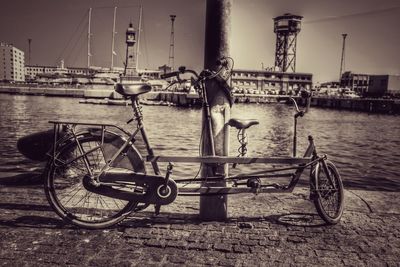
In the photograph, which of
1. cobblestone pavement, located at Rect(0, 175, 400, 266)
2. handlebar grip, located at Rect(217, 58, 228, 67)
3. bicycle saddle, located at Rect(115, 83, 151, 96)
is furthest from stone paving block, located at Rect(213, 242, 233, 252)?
handlebar grip, located at Rect(217, 58, 228, 67)

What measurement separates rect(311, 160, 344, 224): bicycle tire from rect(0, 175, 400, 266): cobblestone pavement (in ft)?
0.47

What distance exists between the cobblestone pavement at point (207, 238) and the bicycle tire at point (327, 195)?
14 cm

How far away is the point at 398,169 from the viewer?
47.7ft

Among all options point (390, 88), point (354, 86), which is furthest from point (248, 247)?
point (354, 86)

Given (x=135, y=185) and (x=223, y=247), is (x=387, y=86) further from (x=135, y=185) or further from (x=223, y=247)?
(x=135, y=185)

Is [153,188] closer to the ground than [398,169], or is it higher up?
higher up

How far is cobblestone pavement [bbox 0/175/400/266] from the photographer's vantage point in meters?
3.47

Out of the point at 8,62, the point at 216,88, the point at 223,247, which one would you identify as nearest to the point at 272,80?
the point at 216,88

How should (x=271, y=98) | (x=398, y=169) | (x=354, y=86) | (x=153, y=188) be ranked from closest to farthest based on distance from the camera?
(x=153, y=188) → (x=398, y=169) → (x=271, y=98) → (x=354, y=86)

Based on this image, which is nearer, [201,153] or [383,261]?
[383,261]

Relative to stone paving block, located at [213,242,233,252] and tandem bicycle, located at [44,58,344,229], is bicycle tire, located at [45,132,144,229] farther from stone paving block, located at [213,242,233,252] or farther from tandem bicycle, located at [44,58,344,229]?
stone paving block, located at [213,242,233,252]

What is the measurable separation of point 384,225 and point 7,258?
4.34 metres

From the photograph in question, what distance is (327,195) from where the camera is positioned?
4.56m

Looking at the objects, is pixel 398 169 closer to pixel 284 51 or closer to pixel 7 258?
pixel 7 258
